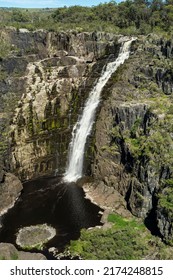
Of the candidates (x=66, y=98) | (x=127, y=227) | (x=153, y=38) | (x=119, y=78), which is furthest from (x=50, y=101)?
(x=127, y=227)

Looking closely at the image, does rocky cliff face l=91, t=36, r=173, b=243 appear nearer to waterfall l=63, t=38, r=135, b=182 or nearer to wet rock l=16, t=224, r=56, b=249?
waterfall l=63, t=38, r=135, b=182

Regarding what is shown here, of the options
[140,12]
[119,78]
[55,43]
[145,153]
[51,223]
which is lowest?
[51,223]

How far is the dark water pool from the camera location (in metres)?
38.1

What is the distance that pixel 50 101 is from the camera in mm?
52500

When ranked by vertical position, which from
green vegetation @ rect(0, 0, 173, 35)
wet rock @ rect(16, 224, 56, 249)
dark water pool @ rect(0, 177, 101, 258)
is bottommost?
wet rock @ rect(16, 224, 56, 249)

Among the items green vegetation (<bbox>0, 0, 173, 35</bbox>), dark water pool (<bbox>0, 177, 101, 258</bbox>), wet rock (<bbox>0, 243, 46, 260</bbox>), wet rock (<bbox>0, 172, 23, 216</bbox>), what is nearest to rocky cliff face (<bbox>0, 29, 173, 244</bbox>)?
wet rock (<bbox>0, 172, 23, 216</bbox>)

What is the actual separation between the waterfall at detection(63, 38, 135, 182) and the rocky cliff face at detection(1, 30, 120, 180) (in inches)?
36.8

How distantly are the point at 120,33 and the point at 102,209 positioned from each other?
3425cm

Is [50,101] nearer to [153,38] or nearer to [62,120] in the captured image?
[62,120]

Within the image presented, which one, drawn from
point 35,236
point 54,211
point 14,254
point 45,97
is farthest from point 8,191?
point 45,97

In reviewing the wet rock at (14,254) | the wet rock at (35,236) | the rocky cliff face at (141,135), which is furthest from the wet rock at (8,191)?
the rocky cliff face at (141,135)

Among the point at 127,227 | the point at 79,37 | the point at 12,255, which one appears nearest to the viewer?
the point at 12,255

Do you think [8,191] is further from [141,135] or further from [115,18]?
[115,18]

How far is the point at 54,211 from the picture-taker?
42.2m
